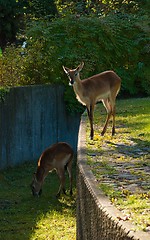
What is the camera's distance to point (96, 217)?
295 inches

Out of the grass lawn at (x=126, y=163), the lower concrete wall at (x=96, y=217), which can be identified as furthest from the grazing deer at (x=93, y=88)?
the lower concrete wall at (x=96, y=217)

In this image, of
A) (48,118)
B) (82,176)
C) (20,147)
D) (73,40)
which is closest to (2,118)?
(20,147)

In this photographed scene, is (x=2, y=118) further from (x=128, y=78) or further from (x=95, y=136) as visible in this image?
(x=128, y=78)

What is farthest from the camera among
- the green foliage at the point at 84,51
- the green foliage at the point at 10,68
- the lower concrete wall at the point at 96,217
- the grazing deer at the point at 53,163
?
the green foliage at the point at 84,51

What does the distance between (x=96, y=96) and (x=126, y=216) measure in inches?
310

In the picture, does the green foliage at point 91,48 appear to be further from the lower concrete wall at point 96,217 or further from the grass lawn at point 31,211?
the lower concrete wall at point 96,217

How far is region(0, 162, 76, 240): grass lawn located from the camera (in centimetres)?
1112

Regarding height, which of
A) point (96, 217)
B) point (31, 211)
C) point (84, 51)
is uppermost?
point (84, 51)

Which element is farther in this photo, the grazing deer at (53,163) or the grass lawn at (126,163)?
the grazing deer at (53,163)

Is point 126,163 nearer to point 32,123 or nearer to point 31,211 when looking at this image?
point 31,211

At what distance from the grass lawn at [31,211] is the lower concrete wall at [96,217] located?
1349mm

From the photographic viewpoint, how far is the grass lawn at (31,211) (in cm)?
1112

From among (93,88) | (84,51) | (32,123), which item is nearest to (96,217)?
(93,88)

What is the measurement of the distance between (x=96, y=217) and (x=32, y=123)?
36.9 feet
